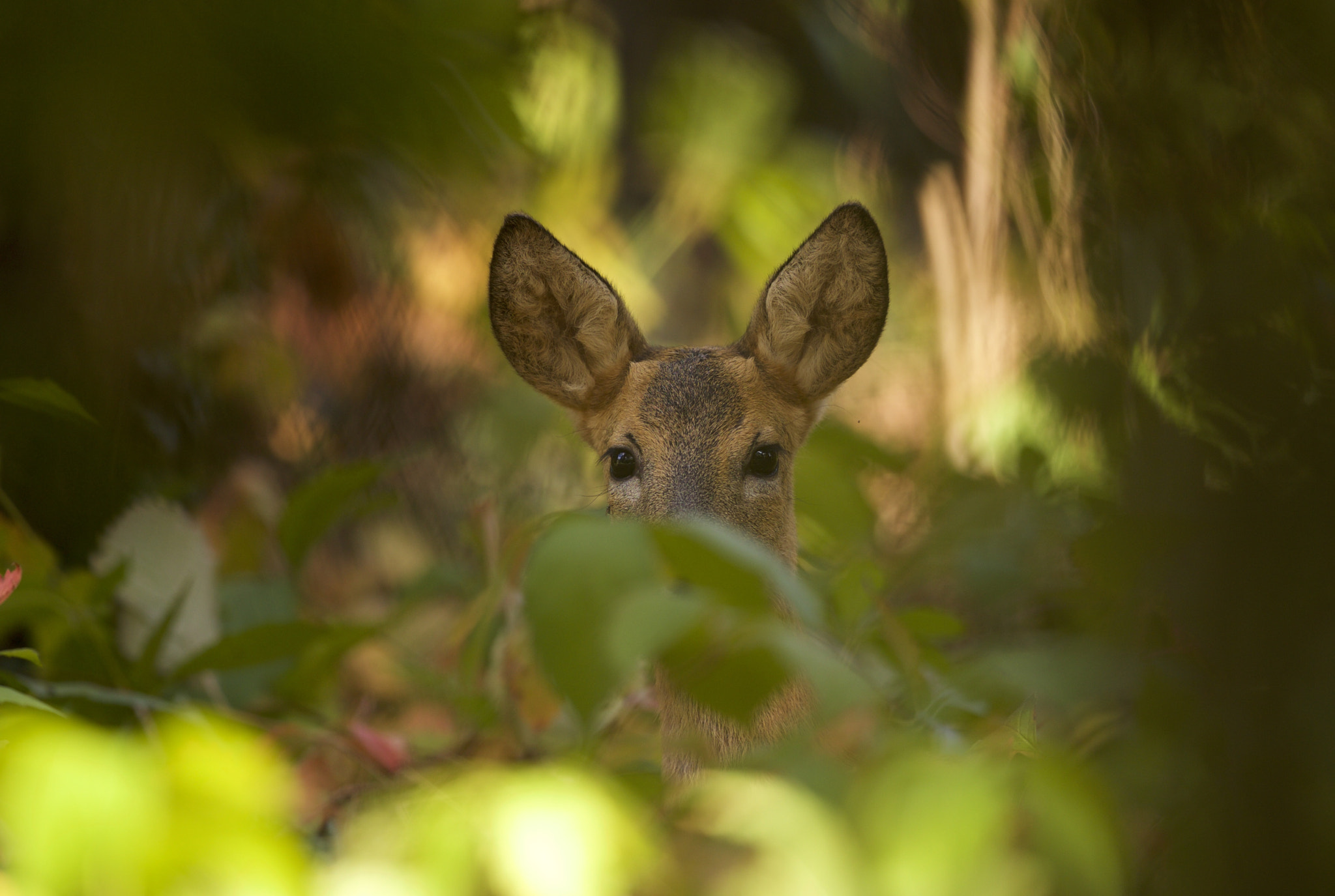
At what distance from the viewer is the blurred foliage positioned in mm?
642

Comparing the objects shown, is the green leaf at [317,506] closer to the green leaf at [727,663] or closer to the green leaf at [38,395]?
the green leaf at [38,395]

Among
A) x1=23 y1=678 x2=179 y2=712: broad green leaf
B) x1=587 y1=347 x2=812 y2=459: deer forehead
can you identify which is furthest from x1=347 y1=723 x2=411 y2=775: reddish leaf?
x1=587 y1=347 x2=812 y2=459: deer forehead

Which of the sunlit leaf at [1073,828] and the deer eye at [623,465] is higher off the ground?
the deer eye at [623,465]

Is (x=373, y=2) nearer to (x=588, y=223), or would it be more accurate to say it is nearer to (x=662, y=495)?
(x=662, y=495)

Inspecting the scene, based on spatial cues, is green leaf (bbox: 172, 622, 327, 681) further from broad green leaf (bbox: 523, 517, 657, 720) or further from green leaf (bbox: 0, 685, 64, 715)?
broad green leaf (bbox: 523, 517, 657, 720)

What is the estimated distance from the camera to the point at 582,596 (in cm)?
62

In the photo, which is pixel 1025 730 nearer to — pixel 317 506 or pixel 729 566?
pixel 729 566

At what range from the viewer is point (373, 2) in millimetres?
1183

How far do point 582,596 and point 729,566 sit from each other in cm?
10

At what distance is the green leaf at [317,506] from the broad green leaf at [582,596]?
1.14 meters

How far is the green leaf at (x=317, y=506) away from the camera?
1.72 metres

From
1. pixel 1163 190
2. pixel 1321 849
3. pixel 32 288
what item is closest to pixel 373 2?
pixel 32 288

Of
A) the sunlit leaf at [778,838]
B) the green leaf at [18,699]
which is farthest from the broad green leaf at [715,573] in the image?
the green leaf at [18,699]

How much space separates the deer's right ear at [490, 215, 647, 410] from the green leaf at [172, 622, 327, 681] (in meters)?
0.70
